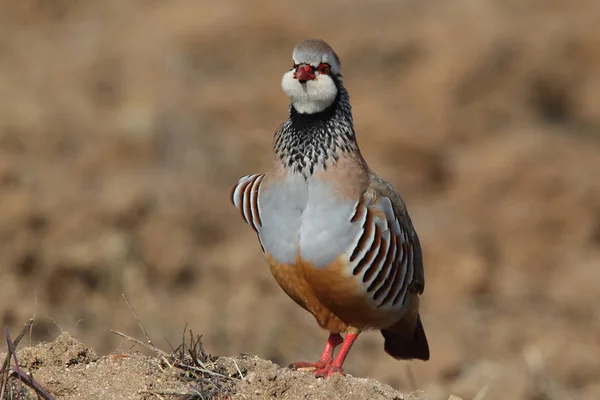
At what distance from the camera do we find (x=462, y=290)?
9.77 metres

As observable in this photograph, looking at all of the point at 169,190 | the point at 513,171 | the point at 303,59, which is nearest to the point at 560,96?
the point at 513,171

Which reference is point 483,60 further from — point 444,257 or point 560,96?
point 444,257

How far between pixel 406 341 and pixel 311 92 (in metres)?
1.55

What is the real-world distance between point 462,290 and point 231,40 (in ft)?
16.6

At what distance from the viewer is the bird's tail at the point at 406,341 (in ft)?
17.9

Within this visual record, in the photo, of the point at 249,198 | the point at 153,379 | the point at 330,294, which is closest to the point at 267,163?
the point at 249,198

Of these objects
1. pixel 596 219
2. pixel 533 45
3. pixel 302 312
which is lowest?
pixel 302 312

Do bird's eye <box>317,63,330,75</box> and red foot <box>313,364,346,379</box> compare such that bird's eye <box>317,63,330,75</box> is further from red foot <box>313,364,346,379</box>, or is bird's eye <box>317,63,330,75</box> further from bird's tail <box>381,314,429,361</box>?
bird's tail <box>381,314,429,361</box>

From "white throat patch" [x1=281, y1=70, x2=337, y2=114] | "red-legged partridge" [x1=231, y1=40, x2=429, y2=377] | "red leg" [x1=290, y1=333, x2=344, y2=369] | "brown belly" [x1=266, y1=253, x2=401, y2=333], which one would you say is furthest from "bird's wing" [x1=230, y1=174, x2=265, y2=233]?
"red leg" [x1=290, y1=333, x2=344, y2=369]

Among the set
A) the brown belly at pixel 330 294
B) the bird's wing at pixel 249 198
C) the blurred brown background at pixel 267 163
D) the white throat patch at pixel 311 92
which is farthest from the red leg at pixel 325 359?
the blurred brown background at pixel 267 163

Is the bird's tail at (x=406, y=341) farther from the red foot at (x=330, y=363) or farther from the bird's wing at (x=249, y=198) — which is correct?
the bird's wing at (x=249, y=198)

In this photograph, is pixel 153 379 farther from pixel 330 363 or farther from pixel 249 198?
pixel 249 198

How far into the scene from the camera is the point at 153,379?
3.95 m

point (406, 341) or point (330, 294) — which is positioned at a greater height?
point (406, 341)
